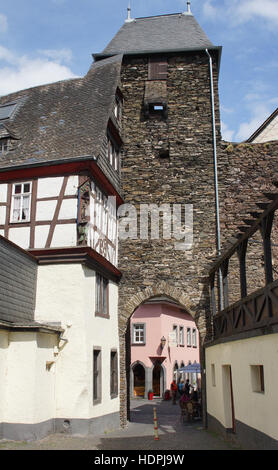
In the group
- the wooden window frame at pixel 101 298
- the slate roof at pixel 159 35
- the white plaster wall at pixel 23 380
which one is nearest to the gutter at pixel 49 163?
the wooden window frame at pixel 101 298

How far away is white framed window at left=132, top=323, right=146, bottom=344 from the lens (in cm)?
2927

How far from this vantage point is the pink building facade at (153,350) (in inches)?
1129

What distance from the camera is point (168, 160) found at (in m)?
16.8

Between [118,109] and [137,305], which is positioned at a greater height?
[118,109]

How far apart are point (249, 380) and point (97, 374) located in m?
5.31

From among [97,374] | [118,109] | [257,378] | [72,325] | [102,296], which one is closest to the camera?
[257,378]

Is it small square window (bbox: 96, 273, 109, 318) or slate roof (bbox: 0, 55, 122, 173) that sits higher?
slate roof (bbox: 0, 55, 122, 173)

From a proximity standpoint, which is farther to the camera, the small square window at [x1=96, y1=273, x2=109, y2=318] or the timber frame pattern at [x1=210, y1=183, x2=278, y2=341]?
the small square window at [x1=96, y1=273, x2=109, y2=318]

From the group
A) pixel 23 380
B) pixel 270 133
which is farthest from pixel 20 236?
pixel 270 133

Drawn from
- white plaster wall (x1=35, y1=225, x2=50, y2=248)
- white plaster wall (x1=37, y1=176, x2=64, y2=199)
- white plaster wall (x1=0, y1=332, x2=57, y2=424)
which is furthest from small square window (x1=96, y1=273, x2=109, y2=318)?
white plaster wall (x1=0, y1=332, x2=57, y2=424)

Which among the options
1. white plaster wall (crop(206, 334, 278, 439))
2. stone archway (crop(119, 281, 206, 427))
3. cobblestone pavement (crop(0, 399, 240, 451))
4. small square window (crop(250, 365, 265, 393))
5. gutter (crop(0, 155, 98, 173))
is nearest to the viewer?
white plaster wall (crop(206, 334, 278, 439))

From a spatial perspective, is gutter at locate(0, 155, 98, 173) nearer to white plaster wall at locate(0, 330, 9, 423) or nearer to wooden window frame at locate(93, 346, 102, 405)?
white plaster wall at locate(0, 330, 9, 423)

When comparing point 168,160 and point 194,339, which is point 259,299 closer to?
point 168,160

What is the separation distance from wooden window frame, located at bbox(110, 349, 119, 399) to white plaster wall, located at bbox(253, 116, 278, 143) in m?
11.6
